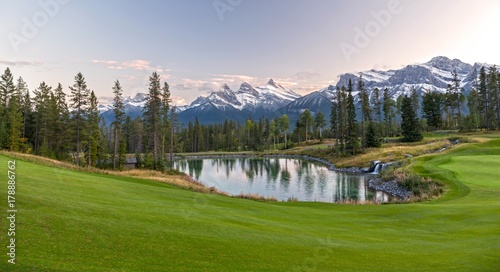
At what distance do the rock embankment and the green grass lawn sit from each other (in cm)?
2031

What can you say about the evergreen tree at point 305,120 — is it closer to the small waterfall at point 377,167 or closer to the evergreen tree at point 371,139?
the evergreen tree at point 371,139

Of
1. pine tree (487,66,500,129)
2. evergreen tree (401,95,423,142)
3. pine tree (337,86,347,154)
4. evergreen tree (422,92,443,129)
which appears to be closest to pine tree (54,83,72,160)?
pine tree (337,86,347,154)

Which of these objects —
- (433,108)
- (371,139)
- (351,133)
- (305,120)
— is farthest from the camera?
(305,120)

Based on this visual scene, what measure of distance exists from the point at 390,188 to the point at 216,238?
3808cm

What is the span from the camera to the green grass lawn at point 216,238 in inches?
341

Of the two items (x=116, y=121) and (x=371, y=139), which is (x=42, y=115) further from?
(x=371, y=139)

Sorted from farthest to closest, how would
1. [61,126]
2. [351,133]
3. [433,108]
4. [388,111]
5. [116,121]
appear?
[388,111] < [433,108] < [351,133] < [61,126] < [116,121]

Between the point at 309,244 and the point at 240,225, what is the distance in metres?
3.26

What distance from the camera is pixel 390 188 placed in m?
42.7

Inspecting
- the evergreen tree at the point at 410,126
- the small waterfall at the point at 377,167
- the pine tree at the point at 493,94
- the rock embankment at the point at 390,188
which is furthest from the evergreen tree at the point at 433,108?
the rock embankment at the point at 390,188

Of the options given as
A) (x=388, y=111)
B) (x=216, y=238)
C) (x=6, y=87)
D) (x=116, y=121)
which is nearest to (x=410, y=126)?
(x=388, y=111)

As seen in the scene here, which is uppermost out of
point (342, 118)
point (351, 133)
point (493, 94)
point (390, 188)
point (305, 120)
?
point (493, 94)

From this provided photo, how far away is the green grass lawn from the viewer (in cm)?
866

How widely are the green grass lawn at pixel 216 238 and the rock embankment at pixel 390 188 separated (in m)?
20.3
